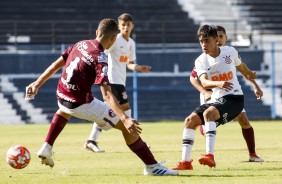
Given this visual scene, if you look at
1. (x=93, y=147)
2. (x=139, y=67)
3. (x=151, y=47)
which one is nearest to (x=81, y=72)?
(x=139, y=67)

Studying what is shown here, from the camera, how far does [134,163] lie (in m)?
11.9

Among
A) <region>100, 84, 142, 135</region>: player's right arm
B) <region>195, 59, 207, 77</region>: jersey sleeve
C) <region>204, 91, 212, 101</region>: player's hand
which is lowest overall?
<region>204, 91, 212, 101</region>: player's hand

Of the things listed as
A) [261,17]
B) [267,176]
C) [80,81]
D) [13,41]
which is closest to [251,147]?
[267,176]

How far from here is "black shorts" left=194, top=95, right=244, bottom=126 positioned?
433 inches

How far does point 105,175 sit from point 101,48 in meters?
1.53

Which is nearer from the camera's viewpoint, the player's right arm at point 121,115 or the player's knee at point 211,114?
the player's right arm at point 121,115

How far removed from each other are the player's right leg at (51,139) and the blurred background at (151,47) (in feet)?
56.0

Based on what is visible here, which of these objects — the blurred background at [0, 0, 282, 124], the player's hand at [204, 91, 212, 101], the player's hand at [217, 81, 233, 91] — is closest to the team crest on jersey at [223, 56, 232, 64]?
the player's hand at [204, 91, 212, 101]

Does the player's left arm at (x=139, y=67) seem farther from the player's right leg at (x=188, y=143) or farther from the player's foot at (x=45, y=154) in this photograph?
the player's foot at (x=45, y=154)

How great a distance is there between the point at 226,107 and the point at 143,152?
175 cm

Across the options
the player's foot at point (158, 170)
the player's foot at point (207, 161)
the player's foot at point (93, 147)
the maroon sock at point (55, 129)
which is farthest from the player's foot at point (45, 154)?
the player's foot at point (93, 147)

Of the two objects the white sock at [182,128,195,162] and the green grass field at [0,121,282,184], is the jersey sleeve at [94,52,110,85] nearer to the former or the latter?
the green grass field at [0,121,282,184]

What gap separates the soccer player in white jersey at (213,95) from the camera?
35.1ft

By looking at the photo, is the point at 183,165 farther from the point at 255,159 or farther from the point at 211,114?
the point at 255,159
